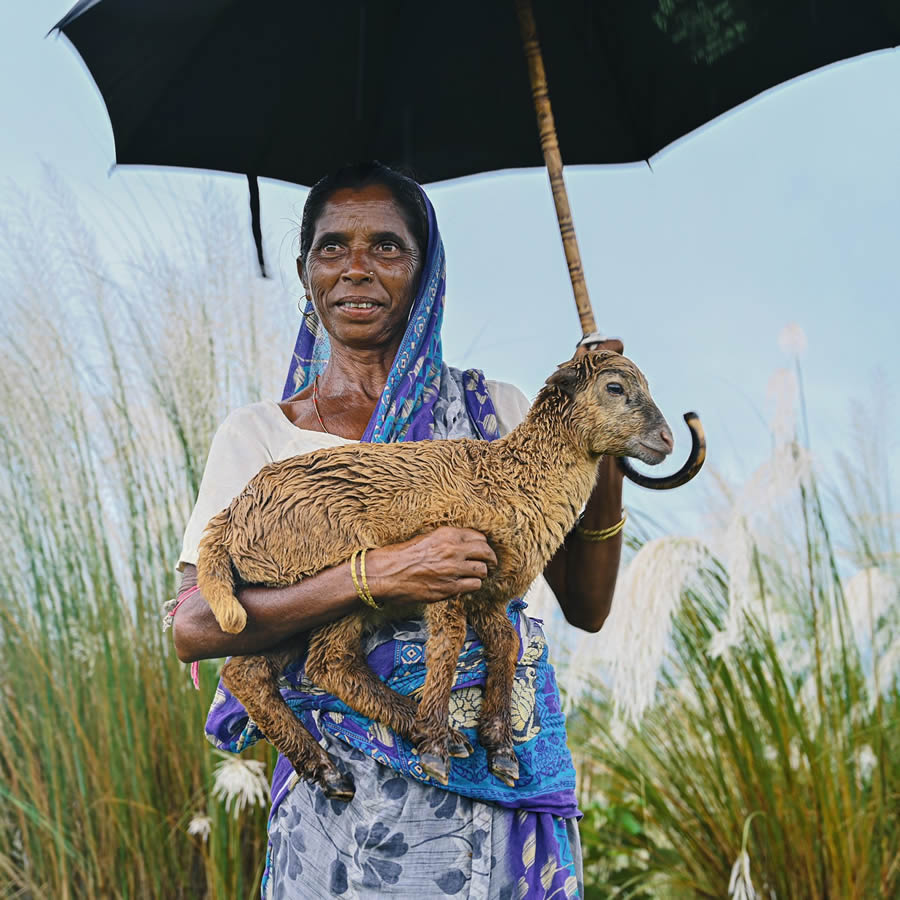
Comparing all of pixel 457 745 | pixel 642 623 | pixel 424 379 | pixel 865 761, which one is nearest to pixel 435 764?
pixel 457 745

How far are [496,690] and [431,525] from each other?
283 millimetres

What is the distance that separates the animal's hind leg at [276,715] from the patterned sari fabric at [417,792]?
0.07m

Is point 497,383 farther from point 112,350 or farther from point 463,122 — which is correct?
point 112,350

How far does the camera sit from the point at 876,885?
3.30 m

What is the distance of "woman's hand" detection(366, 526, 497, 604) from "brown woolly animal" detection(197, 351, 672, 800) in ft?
0.10

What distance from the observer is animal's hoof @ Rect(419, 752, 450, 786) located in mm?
1442

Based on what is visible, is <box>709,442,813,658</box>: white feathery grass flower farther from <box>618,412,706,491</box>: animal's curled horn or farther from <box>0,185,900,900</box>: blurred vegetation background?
<box>618,412,706,491</box>: animal's curled horn

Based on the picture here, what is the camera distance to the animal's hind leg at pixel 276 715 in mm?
1574

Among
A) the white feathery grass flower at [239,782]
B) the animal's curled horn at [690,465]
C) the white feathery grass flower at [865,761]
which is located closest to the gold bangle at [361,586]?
the animal's curled horn at [690,465]

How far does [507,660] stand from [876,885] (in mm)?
2440

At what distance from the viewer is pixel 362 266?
189 centimetres

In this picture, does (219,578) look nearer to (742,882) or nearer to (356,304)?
(356,304)

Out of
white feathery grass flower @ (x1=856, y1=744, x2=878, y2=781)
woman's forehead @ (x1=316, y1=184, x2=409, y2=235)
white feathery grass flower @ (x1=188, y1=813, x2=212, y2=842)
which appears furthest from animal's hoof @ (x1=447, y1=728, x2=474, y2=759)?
white feathery grass flower @ (x1=856, y1=744, x2=878, y2=781)

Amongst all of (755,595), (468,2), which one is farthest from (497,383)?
(755,595)
